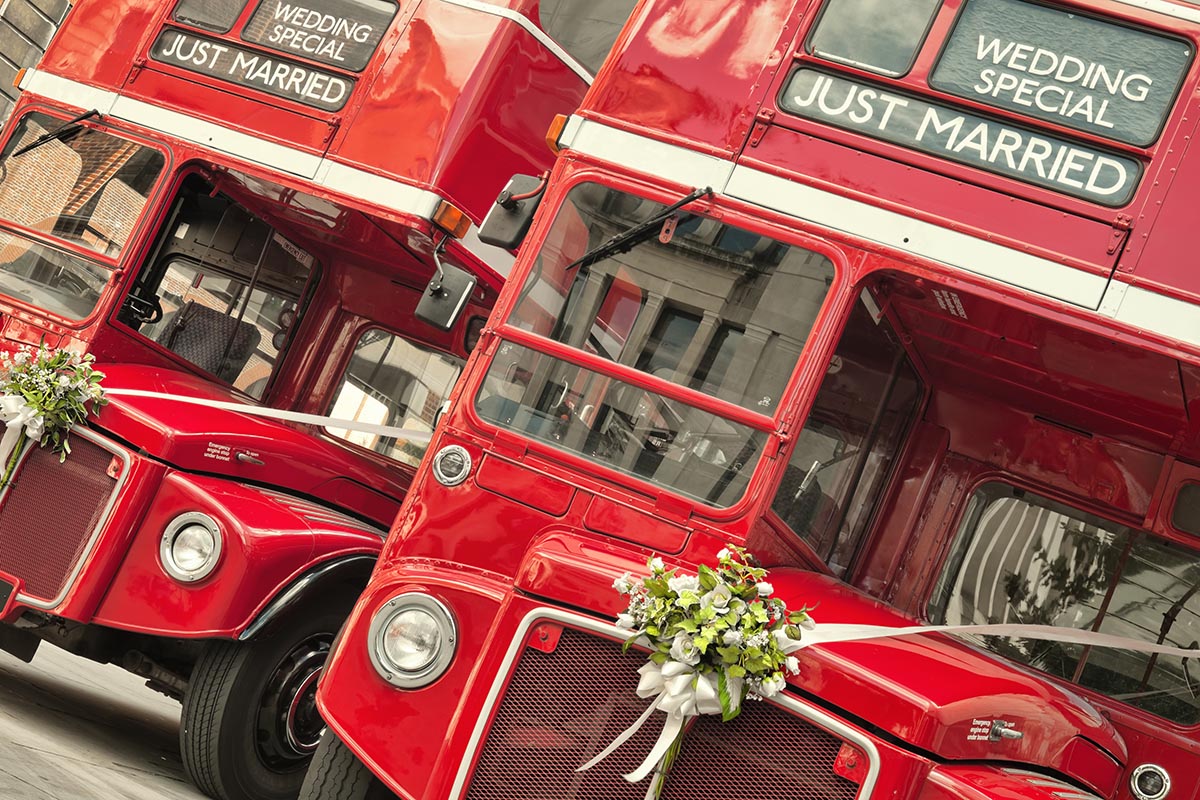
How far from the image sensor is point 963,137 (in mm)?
4402

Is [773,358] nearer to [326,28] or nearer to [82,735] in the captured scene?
[326,28]

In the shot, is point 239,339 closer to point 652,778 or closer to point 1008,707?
point 652,778

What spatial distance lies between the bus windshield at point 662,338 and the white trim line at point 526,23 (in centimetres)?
187

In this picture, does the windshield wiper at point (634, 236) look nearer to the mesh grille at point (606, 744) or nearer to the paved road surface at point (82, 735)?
the mesh grille at point (606, 744)

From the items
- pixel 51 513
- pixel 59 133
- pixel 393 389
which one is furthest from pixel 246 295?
pixel 51 513

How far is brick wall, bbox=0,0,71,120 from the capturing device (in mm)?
13109

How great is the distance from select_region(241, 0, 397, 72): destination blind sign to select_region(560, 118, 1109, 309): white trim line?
193 centimetres

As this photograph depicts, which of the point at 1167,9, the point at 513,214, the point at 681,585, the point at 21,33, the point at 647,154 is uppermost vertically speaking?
the point at 1167,9

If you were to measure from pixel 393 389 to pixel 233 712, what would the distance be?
7.86 ft

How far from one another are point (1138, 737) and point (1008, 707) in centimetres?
151

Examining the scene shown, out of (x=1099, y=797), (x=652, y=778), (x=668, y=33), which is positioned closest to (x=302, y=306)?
(x=668, y=33)

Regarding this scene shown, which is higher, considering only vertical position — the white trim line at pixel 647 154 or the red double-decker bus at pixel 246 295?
the white trim line at pixel 647 154

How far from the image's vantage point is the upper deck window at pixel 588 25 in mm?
6348

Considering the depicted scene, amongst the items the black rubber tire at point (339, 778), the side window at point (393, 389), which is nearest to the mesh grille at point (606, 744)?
the black rubber tire at point (339, 778)
